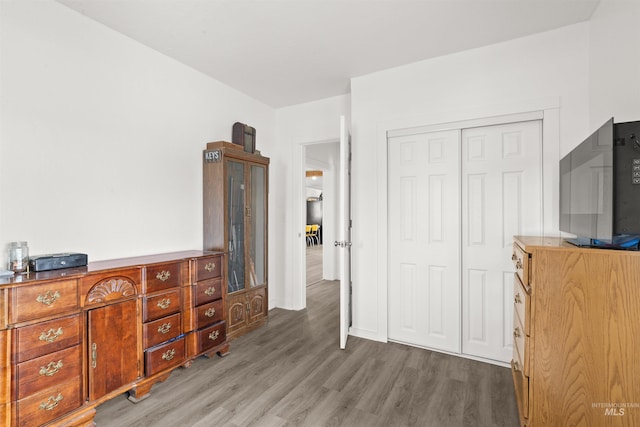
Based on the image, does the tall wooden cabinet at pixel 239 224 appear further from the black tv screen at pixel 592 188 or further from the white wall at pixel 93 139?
the black tv screen at pixel 592 188

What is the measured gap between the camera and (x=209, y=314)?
2.64 meters

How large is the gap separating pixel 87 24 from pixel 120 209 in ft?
4.55

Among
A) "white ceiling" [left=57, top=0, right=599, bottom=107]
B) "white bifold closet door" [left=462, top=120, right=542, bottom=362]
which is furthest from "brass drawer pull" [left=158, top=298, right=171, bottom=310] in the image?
"white bifold closet door" [left=462, top=120, right=542, bottom=362]

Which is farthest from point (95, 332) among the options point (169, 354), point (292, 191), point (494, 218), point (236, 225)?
point (494, 218)

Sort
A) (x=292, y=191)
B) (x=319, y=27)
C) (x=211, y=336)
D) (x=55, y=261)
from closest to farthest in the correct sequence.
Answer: (x=55, y=261)
(x=319, y=27)
(x=211, y=336)
(x=292, y=191)

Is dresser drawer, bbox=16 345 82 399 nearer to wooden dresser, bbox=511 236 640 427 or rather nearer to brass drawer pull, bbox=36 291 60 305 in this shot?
brass drawer pull, bbox=36 291 60 305

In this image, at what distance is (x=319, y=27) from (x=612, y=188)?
2.14m

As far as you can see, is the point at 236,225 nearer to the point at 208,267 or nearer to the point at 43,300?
the point at 208,267

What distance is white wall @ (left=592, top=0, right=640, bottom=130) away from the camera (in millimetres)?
1623

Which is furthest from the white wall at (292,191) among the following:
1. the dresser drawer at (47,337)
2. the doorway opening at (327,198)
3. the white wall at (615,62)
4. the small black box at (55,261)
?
Result: the white wall at (615,62)

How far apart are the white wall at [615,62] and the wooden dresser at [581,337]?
0.89 m

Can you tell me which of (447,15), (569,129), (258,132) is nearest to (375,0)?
(447,15)

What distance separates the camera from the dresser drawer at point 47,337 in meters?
1.53

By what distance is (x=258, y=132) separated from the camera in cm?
391
